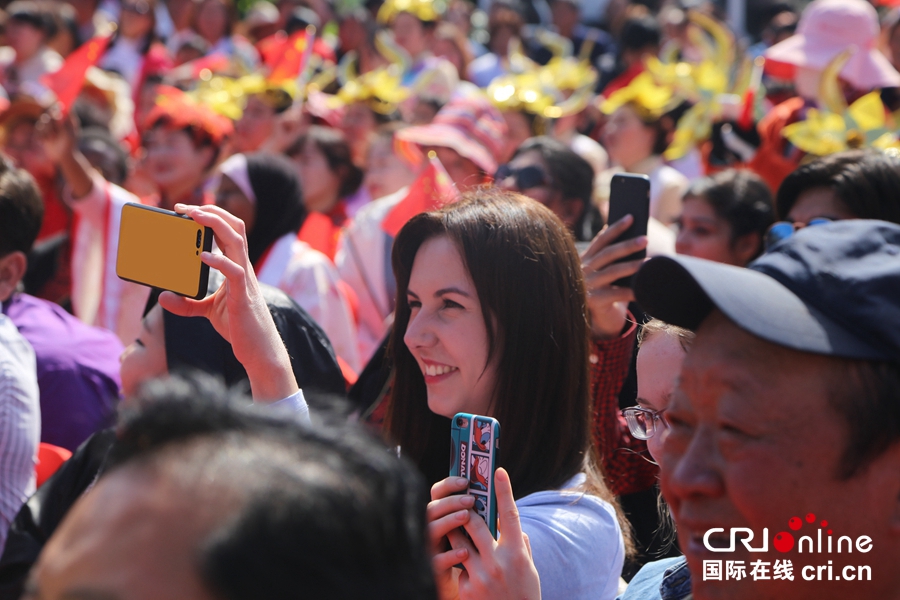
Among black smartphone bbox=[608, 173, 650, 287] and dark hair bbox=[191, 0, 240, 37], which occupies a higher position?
black smartphone bbox=[608, 173, 650, 287]

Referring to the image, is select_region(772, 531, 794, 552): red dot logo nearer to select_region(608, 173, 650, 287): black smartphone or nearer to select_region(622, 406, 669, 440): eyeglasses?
select_region(622, 406, 669, 440): eyeglasses

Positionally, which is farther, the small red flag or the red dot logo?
the small red flag

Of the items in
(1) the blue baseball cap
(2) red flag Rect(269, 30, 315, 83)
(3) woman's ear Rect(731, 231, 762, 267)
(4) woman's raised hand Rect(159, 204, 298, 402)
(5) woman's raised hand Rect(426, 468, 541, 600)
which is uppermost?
(1) the blue baseball cap

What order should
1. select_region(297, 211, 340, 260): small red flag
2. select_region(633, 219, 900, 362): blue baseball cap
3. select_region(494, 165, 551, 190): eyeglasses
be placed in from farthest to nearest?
select_region(297, 211, 340, 260): small red flag, select_region(494, 165, 551, 190): eyeglasses, select_region(633, 219, 900, 362): blue baseball cap

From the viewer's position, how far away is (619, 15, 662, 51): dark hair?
914cm

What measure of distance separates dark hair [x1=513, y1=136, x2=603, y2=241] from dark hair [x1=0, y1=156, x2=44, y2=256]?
186 cm

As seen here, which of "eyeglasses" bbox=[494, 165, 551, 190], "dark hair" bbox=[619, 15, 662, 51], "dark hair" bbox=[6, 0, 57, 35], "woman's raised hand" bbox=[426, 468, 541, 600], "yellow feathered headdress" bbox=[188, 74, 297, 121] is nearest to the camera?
"woman's raised hand" bbox=[426, 468, 541, 600]

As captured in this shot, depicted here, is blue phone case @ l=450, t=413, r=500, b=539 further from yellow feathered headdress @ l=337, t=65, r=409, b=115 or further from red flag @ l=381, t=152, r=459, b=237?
yellow feathered headdress @ l=337, t=65, r=409, b=115

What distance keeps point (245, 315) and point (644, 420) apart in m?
0.78

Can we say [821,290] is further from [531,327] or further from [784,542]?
[531,327]

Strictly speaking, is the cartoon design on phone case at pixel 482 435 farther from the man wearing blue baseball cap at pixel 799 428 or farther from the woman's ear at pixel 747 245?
the woman's ear at pixel 747 245

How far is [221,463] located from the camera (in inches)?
35.3

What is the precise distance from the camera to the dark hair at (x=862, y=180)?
3035 millimetres

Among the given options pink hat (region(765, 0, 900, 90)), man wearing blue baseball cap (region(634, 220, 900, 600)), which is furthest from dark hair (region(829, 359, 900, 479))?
pink hat (region(765, 0, 900, 90))
